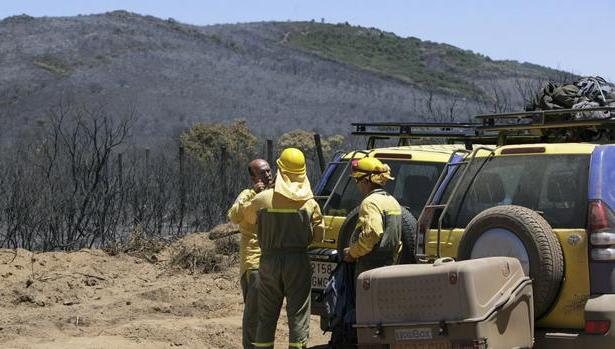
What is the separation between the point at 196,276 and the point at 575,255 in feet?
28.2

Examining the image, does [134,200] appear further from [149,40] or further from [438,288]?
[149,40]

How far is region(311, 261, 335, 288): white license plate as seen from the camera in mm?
8977

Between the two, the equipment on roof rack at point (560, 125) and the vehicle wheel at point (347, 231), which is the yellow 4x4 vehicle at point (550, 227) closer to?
the equipment on roof rack at point (560, 125)

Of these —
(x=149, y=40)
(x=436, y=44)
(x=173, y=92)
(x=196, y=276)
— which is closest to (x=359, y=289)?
(x=196, y=276)

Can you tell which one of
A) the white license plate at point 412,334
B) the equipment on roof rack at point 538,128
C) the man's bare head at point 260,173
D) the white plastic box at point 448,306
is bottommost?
the white license plate at point 412,334

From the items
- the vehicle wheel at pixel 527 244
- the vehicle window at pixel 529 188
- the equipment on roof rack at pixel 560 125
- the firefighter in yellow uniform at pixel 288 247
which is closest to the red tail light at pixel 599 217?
the vehicle window at pixel 529 188

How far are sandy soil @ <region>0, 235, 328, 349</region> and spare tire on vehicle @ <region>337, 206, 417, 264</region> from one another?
233 cm

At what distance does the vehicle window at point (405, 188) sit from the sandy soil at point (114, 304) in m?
1.78

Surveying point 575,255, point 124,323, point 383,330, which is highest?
point 575,255

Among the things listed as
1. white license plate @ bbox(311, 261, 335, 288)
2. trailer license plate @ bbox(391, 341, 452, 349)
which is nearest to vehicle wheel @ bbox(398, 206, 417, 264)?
white license plate @ bbox(311, 261, 335, 288)

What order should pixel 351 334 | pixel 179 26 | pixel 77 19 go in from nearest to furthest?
pixel 351 334 < pixel 77 19 < pixel 179 26

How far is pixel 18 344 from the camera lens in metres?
10.2

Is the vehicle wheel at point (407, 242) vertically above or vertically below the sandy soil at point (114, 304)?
above

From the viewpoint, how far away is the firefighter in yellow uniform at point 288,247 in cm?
788
